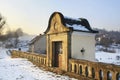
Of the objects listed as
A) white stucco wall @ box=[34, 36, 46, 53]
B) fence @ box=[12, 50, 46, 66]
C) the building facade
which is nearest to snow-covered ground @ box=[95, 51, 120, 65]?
white stucco wall @ box=[34, 36, 46, 53]

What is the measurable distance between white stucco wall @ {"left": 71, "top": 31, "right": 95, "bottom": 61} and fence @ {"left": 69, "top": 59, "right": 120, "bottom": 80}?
832 millimetres

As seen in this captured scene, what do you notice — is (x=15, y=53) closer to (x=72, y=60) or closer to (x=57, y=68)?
(x=57, y=68)

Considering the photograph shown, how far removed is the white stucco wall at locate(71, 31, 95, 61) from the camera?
46.2 ft

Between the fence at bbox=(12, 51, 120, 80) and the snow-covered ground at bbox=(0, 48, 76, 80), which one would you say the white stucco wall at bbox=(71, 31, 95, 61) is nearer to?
the fence at bbox=(12, 51, 120, 80)

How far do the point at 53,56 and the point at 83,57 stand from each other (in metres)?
2.64

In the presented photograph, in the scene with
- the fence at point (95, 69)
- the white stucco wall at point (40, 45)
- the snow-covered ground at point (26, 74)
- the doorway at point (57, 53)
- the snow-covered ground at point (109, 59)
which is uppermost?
the white stucco wall at point (40, 45)

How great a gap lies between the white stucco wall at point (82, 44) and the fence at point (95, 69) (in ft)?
2.73

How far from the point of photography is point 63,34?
14547mm

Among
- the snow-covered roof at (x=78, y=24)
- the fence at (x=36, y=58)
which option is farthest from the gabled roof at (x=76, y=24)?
the fence at (x=36, y=58)

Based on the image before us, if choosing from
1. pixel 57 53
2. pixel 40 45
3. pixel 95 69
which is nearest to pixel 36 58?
pixel 57 53

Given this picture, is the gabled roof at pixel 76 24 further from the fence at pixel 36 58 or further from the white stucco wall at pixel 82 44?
the fence at pixel 36 58

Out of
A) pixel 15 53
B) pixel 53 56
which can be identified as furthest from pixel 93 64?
pixel 15 53

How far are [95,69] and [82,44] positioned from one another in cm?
334

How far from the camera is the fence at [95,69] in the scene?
9.78 meters
